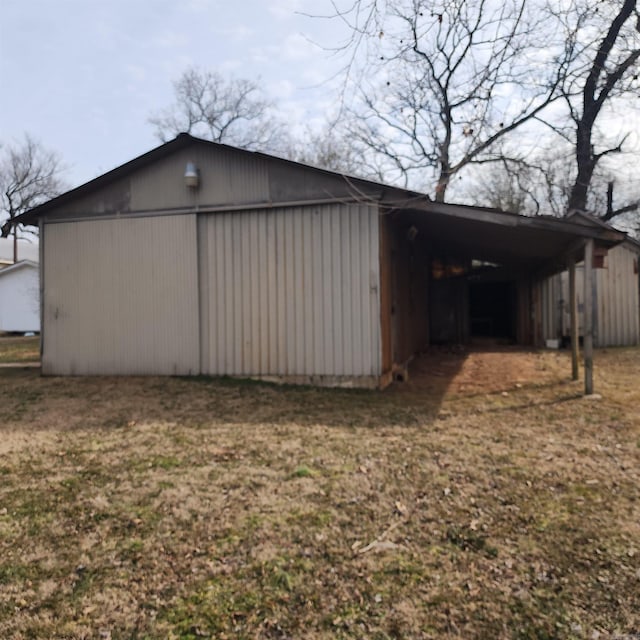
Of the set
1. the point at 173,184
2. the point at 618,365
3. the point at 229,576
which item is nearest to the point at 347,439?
the point at 229,576

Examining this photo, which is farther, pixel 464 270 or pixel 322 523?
pixel 464 270

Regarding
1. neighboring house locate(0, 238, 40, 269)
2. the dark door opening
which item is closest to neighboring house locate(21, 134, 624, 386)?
the dark door opening

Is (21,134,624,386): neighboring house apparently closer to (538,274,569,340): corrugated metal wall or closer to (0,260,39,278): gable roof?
(538,274,569,340): corrugated metal wall

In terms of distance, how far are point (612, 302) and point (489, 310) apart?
4.66m

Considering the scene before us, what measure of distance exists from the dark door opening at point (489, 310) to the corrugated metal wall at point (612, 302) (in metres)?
3.26

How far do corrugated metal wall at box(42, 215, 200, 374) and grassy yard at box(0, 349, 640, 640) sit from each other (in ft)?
7.06

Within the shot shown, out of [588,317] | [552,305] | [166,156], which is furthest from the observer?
[552,305]

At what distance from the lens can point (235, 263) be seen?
7188 mm

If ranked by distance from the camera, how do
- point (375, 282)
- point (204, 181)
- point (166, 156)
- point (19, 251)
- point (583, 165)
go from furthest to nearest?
1. point (19, 251)
2. point (583, 165)
3. point (166, 156)
4. point (204, 181)
5. point (375, 282)

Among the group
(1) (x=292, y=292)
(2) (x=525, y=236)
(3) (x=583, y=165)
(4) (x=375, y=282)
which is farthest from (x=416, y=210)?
(3) (x=583, y=165)

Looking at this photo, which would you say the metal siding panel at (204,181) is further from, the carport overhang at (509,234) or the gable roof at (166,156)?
the carport overhang at (509,234)

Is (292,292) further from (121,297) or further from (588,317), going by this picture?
(588,317)

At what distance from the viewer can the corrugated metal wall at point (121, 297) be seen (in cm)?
742

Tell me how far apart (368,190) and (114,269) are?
441 cm
